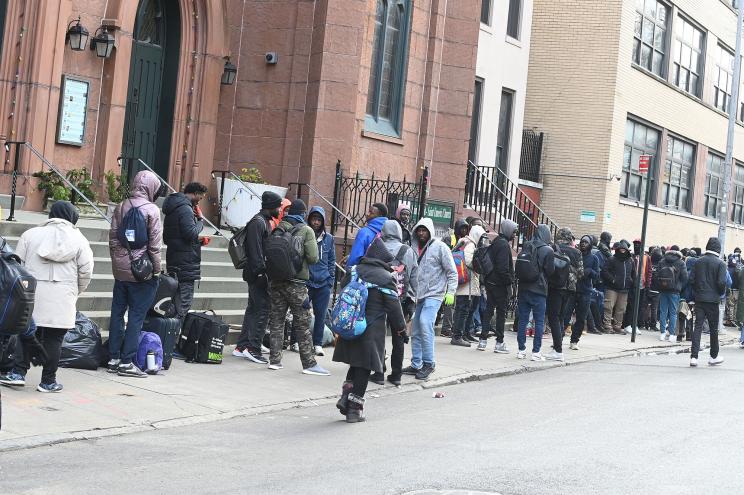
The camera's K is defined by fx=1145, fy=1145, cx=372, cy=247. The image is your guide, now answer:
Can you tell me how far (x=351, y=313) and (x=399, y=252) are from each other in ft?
7.65

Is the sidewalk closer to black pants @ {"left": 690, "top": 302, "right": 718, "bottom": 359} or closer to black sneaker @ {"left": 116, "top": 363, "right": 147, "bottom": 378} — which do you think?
black sneaker @ {"left": 116, "top": 363, "right": 147, "bottom": 378}

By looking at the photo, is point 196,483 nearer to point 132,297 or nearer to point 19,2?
point 132,297

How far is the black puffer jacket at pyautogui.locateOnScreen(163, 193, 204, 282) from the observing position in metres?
12.3

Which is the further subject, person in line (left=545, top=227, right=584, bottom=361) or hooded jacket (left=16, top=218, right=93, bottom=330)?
person in line (left=545, top=227, right=584, bottom=361)

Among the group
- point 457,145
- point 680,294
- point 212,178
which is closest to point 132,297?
point 212,178

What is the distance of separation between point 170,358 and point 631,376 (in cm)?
642

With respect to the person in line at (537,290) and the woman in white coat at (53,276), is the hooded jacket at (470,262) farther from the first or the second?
the woman in white coat at (53,276)

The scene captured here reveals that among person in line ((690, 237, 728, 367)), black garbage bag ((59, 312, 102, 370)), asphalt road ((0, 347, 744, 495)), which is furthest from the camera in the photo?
person in line ((690, 237, 728, 367))

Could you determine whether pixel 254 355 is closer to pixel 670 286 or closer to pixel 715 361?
pixel 715 361

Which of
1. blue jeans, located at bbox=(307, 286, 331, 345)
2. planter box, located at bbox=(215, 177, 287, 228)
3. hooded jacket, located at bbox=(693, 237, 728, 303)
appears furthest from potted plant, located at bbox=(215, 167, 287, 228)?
hooded jacket, located at bbox=(693, 237, 728, 303)

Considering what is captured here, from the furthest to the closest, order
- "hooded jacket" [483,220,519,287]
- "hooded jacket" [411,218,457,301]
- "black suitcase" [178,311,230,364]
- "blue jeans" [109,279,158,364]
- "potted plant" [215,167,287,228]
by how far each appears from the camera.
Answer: "potted plant" [215,167,287,228] < "hooded jacket" [483,220,519,287] < "hooded jacket" [411,218,457,301] < "black suitcase" [178,311,230,364] < "blue jeans" [109,279,158,364]

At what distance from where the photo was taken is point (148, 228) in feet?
36.8

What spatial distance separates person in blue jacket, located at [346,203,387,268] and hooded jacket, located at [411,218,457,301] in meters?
0.67

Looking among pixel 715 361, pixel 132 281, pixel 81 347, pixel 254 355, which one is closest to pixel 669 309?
pixel 715 361
